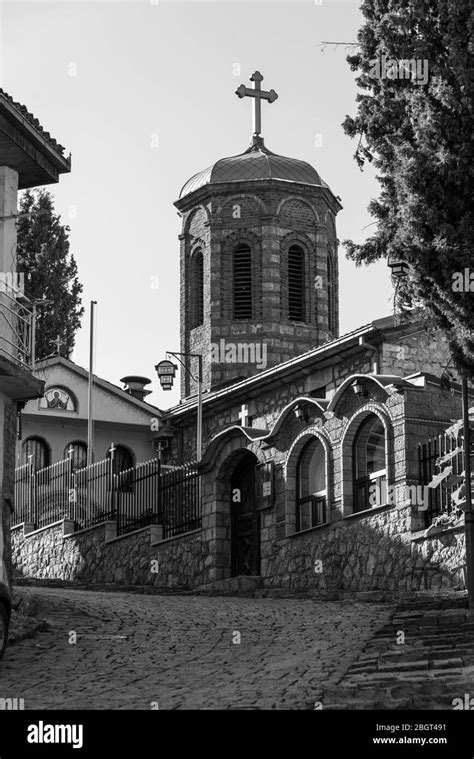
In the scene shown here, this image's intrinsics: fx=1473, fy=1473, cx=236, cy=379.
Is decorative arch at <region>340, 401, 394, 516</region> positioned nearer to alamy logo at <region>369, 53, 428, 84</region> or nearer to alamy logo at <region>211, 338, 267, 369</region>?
alamy logo at <region>369, 53, 428, 84</region>

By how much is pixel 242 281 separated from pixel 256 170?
2981 millimetres

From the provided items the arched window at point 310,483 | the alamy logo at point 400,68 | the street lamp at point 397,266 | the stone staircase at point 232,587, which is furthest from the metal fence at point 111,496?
the alamy logo at point 400,68

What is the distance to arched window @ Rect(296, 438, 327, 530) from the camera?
25328 millimetres

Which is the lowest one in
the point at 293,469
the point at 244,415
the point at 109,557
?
the point at 109,557

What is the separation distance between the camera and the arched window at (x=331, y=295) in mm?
38375

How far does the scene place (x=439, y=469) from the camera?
70.5 feet

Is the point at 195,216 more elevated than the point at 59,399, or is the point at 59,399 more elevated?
the point at 195,216

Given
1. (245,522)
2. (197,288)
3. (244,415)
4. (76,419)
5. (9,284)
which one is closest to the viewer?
(9,284)

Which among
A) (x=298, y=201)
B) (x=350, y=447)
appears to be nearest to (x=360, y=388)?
(x=350, y=447)

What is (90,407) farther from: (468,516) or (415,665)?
(415,665)
